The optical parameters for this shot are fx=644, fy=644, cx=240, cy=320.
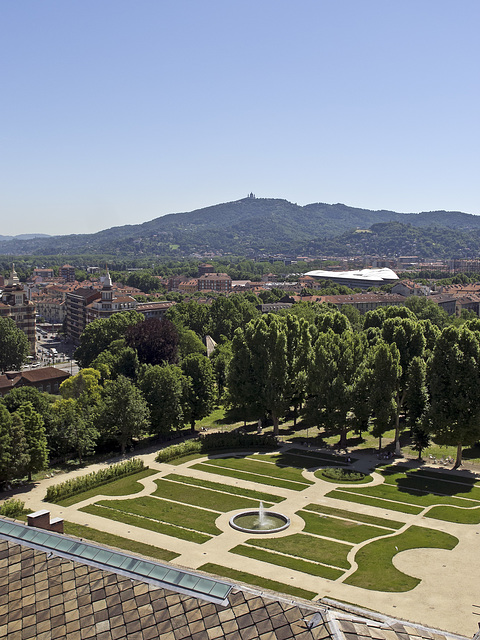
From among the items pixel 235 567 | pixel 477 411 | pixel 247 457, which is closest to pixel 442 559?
pixel 235 567

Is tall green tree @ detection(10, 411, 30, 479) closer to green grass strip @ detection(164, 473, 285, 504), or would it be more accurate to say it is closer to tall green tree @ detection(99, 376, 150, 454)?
tall green tree @ detection(99, 376, 150, 454)

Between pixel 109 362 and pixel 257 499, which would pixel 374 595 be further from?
pixel 109 362

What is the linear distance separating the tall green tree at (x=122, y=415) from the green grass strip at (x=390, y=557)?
27.9m

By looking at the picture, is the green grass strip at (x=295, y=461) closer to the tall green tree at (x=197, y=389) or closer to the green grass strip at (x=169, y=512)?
the tall green tree at (x=197, y=389)

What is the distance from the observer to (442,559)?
3878 centimetres

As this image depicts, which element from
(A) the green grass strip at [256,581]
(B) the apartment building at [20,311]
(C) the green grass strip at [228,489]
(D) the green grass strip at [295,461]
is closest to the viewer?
(A) the green grass strip at [256,581]

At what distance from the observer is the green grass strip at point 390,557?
35.8 metres

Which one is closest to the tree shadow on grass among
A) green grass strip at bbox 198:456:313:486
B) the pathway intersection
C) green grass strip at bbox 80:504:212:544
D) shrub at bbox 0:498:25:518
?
the pathway intersection

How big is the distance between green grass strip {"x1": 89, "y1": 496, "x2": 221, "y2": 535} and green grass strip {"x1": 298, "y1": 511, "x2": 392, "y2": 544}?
652 cm

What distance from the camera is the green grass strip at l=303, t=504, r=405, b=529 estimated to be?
4416 centimetres

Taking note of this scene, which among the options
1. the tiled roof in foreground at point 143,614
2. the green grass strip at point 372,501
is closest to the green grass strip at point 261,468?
the green grass strip at point 372,501

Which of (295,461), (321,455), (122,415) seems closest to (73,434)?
(122,415)

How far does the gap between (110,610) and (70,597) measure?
4.79ft

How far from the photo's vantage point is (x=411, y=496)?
4947 cm
